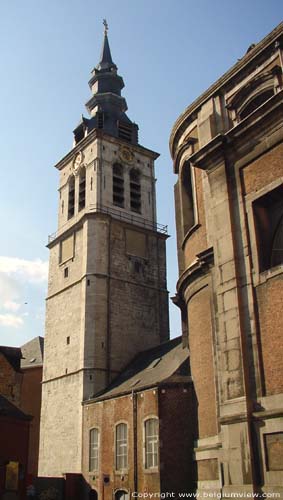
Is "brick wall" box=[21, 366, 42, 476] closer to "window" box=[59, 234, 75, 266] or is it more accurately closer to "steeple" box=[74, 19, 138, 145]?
"window" box=[59, 234, 75, 266]

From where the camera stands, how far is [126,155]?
3897cm

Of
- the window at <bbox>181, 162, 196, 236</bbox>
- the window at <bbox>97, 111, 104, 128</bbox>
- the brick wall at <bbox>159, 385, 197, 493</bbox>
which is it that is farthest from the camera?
the window at <bbox>97, 111, 104, 128</bbox>

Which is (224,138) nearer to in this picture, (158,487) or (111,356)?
(158,487)

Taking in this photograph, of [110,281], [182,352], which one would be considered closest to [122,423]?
[182,352]

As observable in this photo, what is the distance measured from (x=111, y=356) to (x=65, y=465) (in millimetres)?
6065

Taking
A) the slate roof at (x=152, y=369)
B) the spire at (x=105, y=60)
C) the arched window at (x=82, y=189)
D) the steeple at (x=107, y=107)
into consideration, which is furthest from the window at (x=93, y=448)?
the spire at (x=105, y=60)

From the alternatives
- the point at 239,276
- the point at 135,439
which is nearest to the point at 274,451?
the point at 239,276

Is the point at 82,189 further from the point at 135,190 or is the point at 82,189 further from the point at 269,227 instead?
the point at 269,227

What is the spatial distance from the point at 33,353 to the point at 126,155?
54.1 ft

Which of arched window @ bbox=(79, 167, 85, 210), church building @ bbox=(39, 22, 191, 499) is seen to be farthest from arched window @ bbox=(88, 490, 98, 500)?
arched window @ bbox=(79, 167, 85, 210)

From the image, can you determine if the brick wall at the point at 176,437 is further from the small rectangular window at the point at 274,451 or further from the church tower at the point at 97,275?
the small rectangular window at the point at 274,451

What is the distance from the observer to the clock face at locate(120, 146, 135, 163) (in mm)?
38659

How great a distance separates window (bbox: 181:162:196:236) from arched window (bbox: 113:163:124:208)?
64.8 feet

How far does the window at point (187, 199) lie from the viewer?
16500 mm
